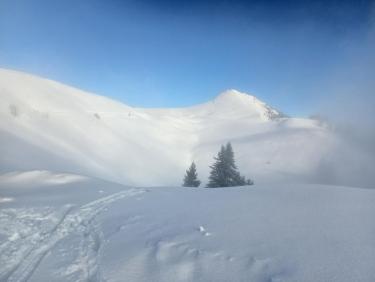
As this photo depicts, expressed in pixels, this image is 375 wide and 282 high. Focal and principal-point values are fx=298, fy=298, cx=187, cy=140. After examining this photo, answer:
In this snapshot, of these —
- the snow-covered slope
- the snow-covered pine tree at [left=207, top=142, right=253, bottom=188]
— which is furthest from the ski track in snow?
the snow-covered slope

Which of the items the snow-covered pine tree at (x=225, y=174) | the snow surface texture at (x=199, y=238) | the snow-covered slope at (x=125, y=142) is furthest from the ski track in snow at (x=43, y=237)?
the snow-covered slope at (x=125, y=142)

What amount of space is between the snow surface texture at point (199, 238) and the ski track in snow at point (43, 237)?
0.03 m

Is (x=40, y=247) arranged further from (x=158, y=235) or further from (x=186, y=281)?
(x=186, y=281)

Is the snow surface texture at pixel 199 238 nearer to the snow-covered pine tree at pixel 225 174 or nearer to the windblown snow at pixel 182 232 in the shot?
the windblown snow at pixel 182 232

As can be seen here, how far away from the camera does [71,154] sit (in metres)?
48.8

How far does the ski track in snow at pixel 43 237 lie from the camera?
6582 mm

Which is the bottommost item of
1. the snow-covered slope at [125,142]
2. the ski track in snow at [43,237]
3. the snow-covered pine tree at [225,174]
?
the ski track in snow at [43,237]

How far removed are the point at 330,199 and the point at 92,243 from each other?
8382 millimetres

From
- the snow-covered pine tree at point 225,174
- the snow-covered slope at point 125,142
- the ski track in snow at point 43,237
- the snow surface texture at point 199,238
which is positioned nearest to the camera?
the snow surface texture at point 199,238

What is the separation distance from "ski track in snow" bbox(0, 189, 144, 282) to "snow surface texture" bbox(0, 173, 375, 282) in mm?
26

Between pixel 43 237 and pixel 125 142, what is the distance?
66.5 m

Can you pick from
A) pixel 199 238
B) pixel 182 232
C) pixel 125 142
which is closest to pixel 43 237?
pixel 182 232

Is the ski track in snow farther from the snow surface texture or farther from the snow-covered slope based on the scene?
the snow-covered slope

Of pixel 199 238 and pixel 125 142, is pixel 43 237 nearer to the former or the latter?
pixel 199 238
